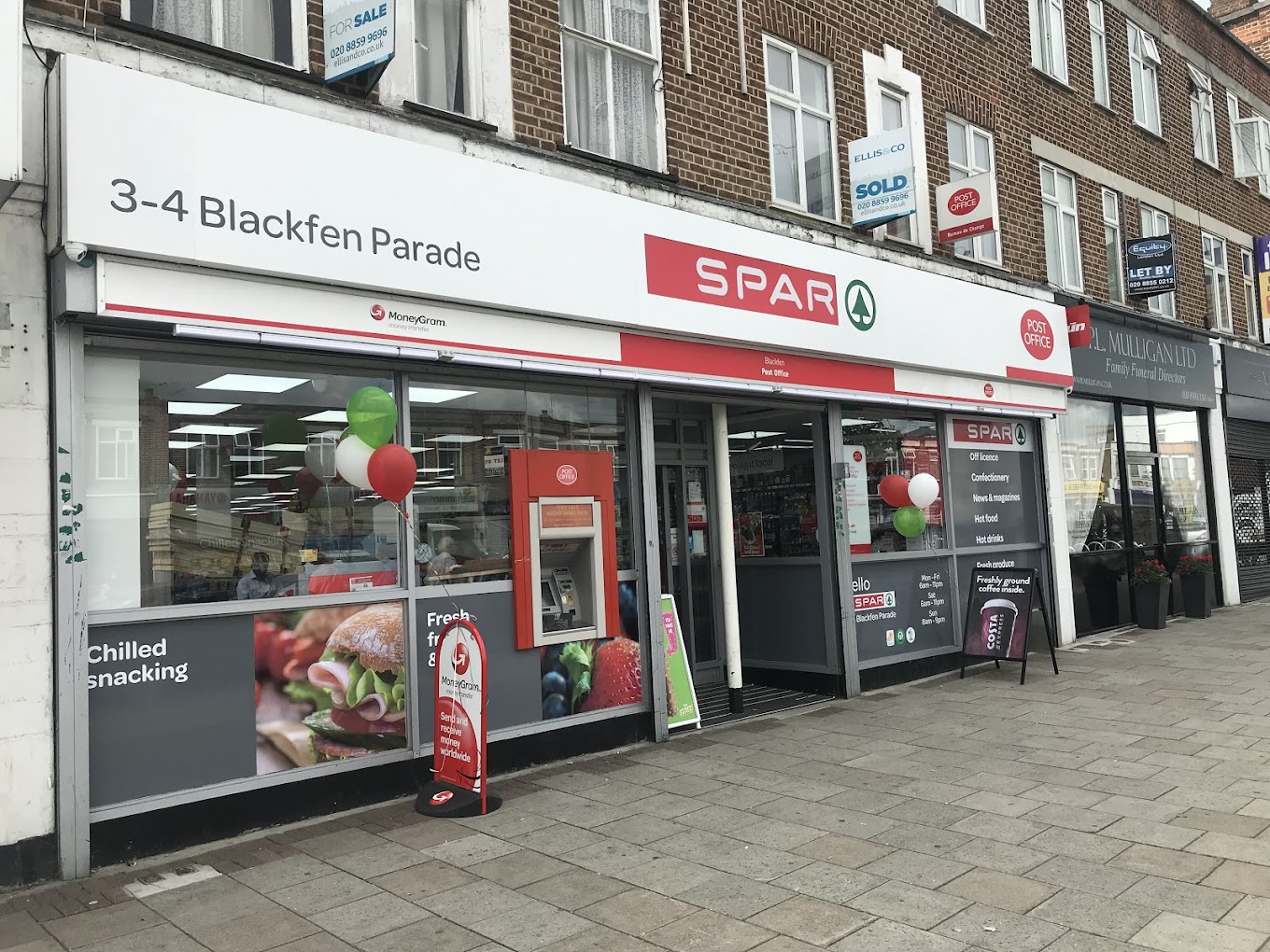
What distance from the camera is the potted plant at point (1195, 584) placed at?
14297mm

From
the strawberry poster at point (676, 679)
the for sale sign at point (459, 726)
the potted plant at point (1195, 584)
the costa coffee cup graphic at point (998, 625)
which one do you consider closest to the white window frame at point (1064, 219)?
the potted plant at point (1195, 584)

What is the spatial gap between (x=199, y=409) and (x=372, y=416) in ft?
3.29

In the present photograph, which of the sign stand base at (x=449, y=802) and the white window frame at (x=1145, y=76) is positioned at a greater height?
the white window frame at (x=1145, y=76)

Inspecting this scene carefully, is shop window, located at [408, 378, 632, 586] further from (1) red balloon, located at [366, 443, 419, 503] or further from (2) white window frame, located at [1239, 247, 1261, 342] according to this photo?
(2) white window frame, located at [1239, 247, 1261, 342]

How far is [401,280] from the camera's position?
5926 mm

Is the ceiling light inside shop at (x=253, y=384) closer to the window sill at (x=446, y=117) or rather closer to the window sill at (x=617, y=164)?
the window sill at (x=446, y=117)

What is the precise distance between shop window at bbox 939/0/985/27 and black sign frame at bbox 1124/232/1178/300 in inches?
169

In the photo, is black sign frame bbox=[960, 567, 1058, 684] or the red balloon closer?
the red balloon

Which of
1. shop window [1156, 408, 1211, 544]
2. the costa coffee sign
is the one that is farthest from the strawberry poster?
shop window [1156, 408, 1211, 544]

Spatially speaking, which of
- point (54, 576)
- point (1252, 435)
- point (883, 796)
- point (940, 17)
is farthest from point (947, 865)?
point (1252, 435)

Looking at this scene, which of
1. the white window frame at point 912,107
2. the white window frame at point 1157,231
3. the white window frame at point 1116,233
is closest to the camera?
the white window frame at point 912,107

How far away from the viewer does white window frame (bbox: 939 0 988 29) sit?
11969mm

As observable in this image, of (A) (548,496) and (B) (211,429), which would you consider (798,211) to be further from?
(B) (211,429)

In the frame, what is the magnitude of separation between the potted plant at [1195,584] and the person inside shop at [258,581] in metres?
13.6
